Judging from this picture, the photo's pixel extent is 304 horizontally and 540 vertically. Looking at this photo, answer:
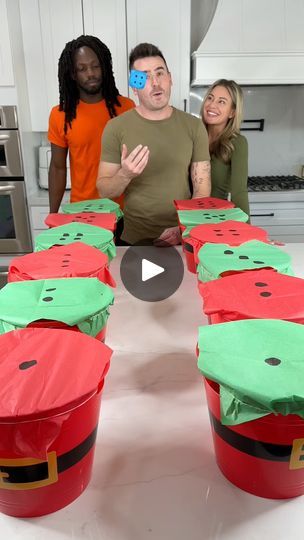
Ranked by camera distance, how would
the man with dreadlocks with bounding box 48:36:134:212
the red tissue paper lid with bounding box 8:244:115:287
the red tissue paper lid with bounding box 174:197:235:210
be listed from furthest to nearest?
the man with dreadlocks with bounding box 48:36:134:212, the red tissue paper lid with bounding box 174:197:235:210, the red tissue paper lid with bounding box 8:244:115:287

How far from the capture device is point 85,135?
1.70m

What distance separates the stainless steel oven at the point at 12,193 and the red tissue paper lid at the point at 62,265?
1779 mm

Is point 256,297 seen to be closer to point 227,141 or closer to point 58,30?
point 227,141

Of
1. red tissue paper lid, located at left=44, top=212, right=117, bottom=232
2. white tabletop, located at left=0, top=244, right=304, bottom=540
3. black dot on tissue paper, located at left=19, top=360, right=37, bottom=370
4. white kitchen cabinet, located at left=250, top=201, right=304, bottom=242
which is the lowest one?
white kitchen cabinet, located at left=250, top=201, right=304, bottom=242

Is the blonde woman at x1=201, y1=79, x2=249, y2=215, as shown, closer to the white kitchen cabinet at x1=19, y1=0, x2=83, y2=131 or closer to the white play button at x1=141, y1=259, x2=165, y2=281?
the white play button at x1=141, y1=259, x2=165, y2=281

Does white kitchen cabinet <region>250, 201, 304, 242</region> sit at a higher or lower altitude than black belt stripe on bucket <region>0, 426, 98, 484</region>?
lower

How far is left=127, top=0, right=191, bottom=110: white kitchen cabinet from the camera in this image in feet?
7.83

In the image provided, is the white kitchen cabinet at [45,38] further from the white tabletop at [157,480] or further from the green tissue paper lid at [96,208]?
the white tabletop at [157,480]

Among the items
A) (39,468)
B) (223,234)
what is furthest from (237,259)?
(39,468)

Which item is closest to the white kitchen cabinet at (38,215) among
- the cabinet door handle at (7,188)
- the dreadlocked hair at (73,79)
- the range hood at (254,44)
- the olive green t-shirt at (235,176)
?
the cabinet door handle at (7,188)

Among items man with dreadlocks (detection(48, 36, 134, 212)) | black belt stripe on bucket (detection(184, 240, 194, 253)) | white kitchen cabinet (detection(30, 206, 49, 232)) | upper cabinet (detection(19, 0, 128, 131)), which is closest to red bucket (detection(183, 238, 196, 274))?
black belt stripe on bucket (detection(184, 240, 194, 253))

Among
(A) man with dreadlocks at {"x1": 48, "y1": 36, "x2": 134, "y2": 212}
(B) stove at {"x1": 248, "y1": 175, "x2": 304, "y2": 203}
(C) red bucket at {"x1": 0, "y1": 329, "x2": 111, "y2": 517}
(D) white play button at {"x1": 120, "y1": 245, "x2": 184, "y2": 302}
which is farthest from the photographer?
(B) stove at {"x1": 248, "y1": 175, "x2": 304, "y2": 203}

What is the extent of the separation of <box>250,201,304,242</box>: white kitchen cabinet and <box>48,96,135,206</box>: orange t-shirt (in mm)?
1068

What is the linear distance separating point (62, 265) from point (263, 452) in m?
0.47
